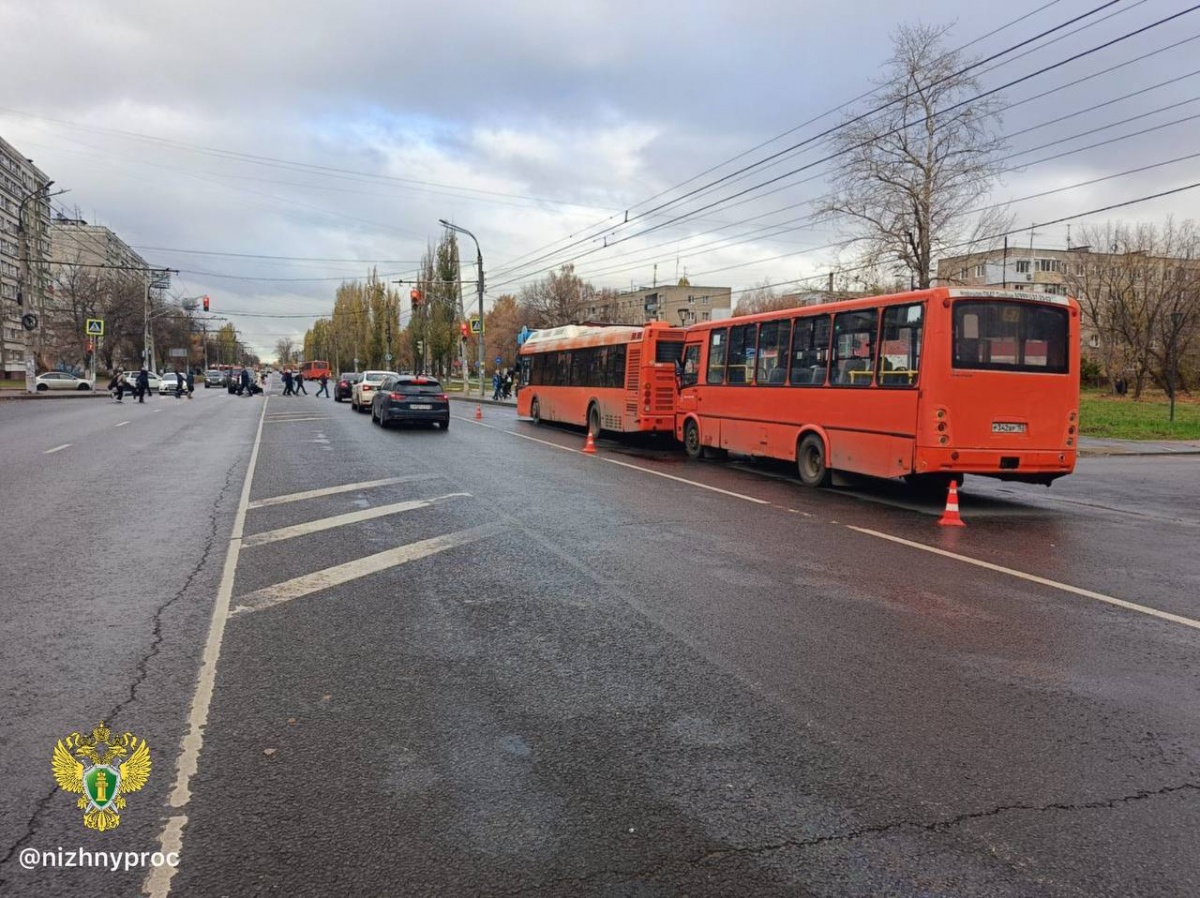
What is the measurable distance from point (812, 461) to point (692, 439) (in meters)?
5.07

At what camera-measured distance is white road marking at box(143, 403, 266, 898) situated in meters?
2.85

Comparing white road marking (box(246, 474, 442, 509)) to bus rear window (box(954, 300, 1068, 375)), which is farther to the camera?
bus rear window (box(954, 300, 1068, 375))

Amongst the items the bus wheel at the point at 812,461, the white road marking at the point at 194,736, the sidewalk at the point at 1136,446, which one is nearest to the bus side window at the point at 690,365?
the bus wheel at the point at 812,461

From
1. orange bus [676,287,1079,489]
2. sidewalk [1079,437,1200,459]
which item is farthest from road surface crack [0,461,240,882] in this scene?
sidewalk [1079,437,1200,459]

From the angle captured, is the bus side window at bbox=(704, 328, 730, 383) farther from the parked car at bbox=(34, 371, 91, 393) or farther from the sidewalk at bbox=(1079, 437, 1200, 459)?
the parked car at bbox=(34, 371, 91, 393)

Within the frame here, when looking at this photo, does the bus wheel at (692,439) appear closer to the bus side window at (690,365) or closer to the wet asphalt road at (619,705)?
the bus side window at (690,365)

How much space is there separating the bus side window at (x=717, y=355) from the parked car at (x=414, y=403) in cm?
926

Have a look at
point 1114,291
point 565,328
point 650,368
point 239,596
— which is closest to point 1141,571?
point 239,596

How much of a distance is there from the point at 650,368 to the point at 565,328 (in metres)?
7.18

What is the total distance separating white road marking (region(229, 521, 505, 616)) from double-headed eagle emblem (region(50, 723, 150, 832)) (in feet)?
6.79

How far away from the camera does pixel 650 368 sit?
19.8 m

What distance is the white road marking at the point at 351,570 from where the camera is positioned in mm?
6191

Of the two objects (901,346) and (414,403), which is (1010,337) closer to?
(901,346)

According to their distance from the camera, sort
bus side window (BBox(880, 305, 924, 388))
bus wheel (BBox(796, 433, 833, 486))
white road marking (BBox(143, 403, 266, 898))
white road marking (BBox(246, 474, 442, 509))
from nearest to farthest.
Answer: white road marking (BBox(143, 403, 266, 898)), white road marking (BBox(246, 474, 442, 509)), bus side window (BBox(880, 305, 924, 388)), bus wheel (BBox(796, 433, 833, 486))
